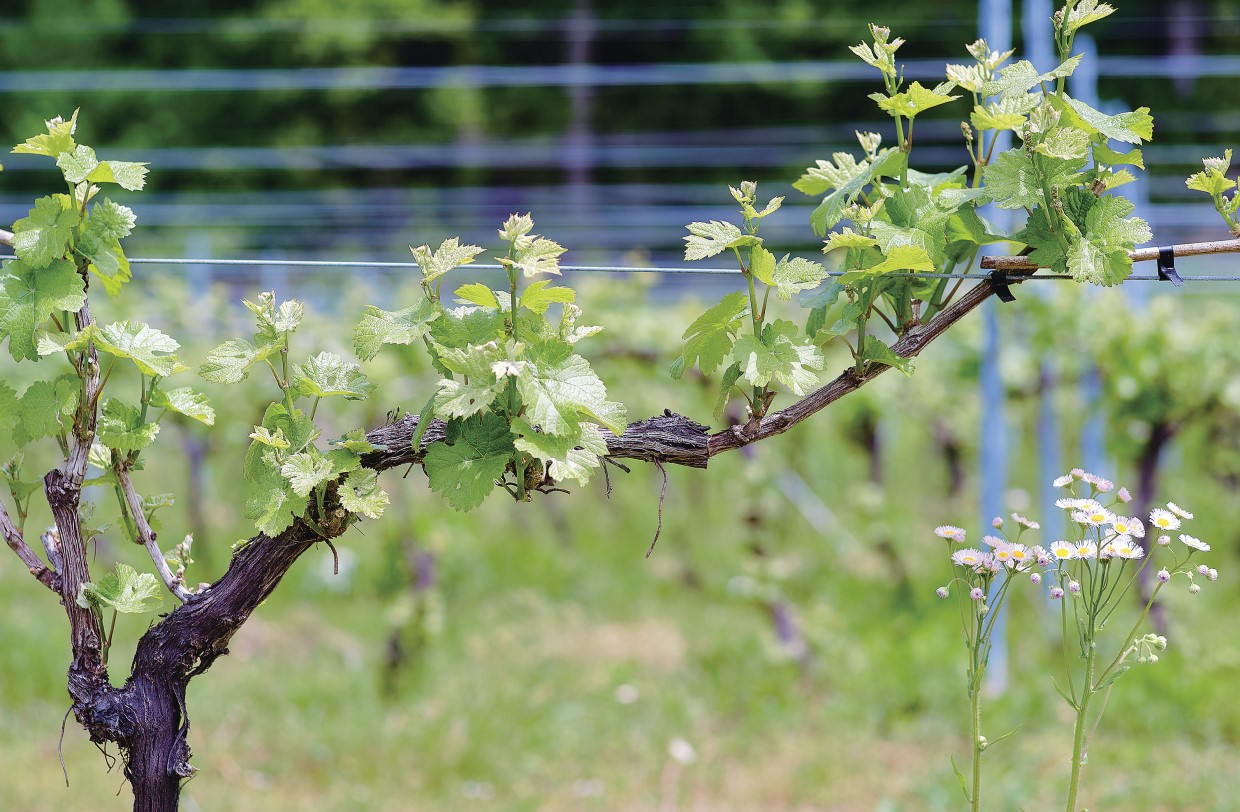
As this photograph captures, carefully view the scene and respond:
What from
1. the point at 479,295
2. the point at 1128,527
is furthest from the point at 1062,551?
the point at 479,295

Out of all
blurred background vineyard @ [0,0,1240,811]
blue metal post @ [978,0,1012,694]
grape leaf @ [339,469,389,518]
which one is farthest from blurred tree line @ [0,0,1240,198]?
grape leaf @ [339,469,389,518]

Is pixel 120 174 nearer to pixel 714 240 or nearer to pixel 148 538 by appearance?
pixel 148 538

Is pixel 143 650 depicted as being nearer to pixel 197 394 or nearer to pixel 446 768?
pixel 197 394

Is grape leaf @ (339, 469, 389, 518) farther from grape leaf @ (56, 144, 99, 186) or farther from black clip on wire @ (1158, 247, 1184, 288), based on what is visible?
black clip on wire @ (1158, 247, 1184, 288)

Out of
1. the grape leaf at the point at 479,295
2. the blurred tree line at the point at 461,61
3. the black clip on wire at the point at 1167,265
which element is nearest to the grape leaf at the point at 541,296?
the grape leaf at the point at 479,295

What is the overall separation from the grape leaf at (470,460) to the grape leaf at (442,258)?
168 millimetres

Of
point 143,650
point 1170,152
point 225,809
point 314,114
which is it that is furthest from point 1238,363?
point 314,114

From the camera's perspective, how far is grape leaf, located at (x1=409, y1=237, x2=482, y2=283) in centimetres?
126

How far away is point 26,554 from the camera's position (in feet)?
4.60

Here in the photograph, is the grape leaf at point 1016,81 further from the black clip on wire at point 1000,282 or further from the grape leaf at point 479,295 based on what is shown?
the grape leaf at point 479,295

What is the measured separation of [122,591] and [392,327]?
47 centimetres

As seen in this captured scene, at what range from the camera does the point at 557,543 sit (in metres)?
4.99

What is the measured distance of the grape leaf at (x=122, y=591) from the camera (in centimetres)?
135

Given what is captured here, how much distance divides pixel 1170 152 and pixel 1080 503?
15.4 meters
